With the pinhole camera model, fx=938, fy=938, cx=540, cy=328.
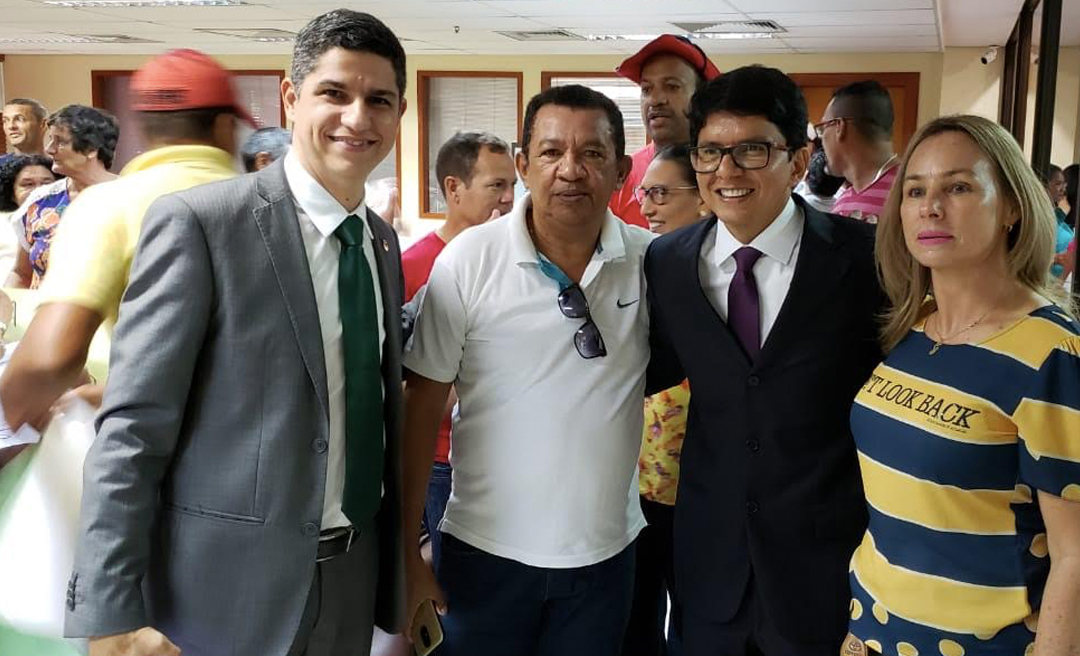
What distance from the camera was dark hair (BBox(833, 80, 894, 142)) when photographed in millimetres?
3643

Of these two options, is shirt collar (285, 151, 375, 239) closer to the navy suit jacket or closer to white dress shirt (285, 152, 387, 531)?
white dress shirt (285, 152, 387, 531)

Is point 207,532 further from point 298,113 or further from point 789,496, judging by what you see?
point 789,496

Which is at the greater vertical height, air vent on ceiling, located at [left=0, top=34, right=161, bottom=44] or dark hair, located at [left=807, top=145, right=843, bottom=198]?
air vent on ceiling, located at [left=0, top=34, right=161, bottom=44]

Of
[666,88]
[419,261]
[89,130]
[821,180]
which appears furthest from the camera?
[821,180]

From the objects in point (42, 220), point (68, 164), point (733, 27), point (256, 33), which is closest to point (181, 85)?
point (68, 164)

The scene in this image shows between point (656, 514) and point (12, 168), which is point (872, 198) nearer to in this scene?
point (656, 514)

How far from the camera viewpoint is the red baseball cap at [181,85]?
1.96 m

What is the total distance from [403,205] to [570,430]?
10.2 metres

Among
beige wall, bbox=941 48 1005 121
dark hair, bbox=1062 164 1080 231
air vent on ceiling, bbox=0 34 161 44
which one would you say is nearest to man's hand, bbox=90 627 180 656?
dark hair, bbox=1062 164 1080 231

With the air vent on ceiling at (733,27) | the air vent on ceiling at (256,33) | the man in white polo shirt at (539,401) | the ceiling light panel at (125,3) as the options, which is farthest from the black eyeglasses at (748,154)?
the air vent on ceiling at (256,33)

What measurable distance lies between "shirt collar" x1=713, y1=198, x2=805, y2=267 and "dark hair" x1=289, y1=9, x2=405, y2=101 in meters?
0.69

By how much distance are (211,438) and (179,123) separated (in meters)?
0.88

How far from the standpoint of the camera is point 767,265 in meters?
1.72

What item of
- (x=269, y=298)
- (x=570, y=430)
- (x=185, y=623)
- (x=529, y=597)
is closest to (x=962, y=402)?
(x=570, y=430)
